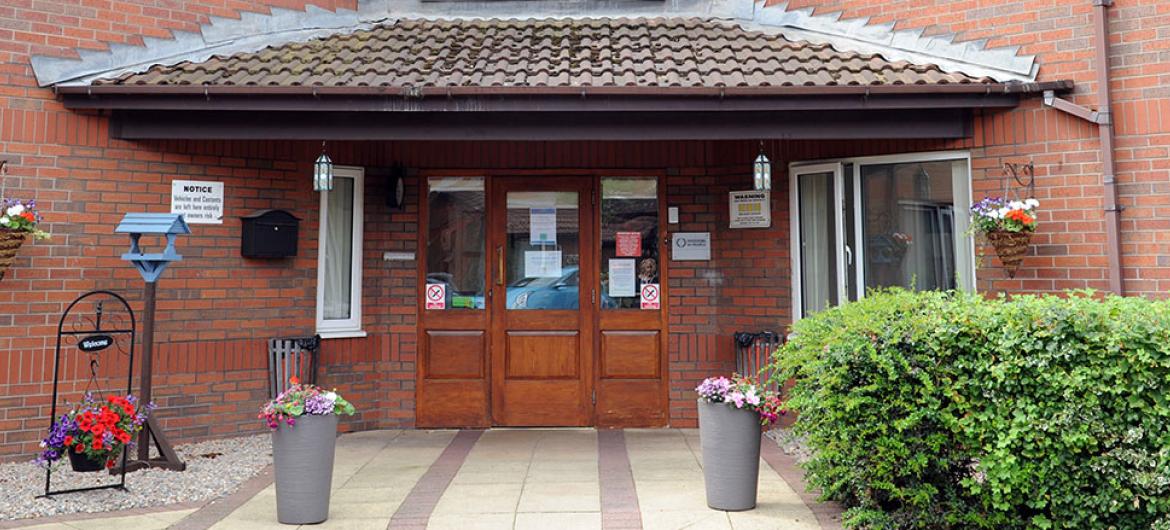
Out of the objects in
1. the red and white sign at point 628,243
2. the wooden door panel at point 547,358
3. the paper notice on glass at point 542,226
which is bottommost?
the wooden door panel at point 547,358

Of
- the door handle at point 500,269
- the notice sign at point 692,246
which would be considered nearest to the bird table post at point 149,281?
the door handle at point 500,269

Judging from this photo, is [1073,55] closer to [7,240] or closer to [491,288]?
[491,288]

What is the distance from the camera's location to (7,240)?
5.32 metres

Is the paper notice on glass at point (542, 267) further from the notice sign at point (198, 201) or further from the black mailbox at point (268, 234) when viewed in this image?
the notice sign at point (198, 201)

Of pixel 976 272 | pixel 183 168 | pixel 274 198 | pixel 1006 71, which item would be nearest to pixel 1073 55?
pixel 1006 71

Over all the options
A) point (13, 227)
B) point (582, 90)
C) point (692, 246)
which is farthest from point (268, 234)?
point (692, 246)

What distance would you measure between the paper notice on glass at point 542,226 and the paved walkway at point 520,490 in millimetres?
1889

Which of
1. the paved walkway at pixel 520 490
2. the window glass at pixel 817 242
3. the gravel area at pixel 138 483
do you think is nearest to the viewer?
the paved walkway at pixel 520 490

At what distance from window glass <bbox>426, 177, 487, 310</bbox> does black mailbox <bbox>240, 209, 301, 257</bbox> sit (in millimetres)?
1297

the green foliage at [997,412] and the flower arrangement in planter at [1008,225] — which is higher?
the flower arrangement in planter at [1008,225]

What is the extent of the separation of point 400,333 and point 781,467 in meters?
3.77

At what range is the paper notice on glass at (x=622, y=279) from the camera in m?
7.18

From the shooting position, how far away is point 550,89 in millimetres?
5668

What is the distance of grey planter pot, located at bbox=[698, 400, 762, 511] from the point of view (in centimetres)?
441
